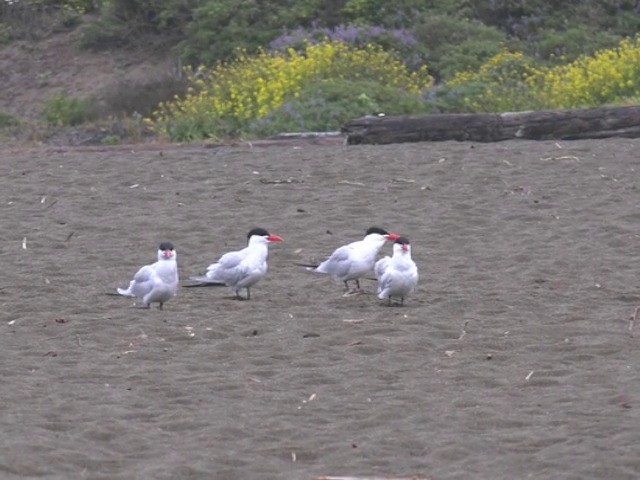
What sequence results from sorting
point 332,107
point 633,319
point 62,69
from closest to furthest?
1. point 633,319
2. point 332,107
3. point 62,69

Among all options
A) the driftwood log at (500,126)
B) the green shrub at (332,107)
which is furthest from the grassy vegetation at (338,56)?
the driftwood log at (500,126)

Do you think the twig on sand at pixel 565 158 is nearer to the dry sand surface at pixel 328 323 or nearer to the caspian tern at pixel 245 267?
the dry sand surface at pixel 328 323

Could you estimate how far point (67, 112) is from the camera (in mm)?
25062

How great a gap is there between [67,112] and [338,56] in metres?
5.90

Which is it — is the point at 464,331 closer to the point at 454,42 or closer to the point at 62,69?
the point at 454,42

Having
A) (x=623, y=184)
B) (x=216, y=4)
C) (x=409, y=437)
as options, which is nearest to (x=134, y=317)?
(x=409, y=437)

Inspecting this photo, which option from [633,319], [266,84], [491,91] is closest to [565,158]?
[491,91]

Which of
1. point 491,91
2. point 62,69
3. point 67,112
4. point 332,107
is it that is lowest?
point 62,69

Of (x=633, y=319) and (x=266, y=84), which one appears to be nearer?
(x=633, y=319)

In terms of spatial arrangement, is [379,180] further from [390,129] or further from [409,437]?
[409,437]

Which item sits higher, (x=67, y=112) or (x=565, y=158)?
(x=565, y=158)

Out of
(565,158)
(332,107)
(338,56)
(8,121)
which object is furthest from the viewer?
(8,121)

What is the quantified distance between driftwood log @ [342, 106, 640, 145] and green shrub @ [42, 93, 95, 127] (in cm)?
947

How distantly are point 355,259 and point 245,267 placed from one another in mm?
724
